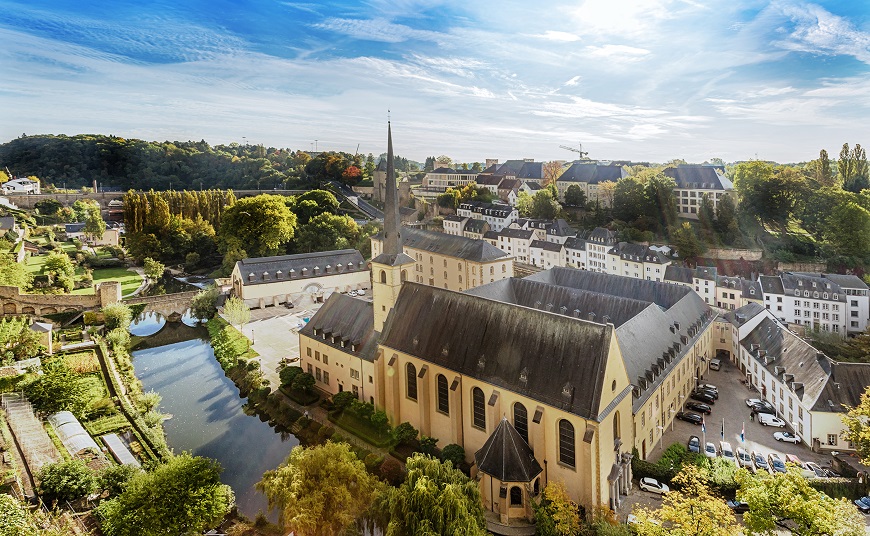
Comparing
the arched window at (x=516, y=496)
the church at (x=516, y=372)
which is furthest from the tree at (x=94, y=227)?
the arched window at (x=516, y=496)

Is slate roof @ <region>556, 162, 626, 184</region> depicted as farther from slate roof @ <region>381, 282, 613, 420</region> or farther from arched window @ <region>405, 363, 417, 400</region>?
arched window @ <region>405, 363, 417, 400</region>

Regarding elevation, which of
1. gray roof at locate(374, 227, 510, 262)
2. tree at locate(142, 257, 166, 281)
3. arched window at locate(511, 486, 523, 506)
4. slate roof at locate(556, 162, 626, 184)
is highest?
slate roof at locate(556, 162, 626, 184)

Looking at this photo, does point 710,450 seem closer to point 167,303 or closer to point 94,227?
point 167,303

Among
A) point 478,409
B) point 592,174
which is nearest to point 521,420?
point 478,409

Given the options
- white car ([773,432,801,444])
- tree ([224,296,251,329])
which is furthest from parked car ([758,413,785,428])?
tree ([224,296,251,329])

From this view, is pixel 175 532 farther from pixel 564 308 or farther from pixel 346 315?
pixel 564 308

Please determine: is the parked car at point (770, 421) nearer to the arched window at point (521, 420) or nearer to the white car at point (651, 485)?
the white car at point (651, 485)
